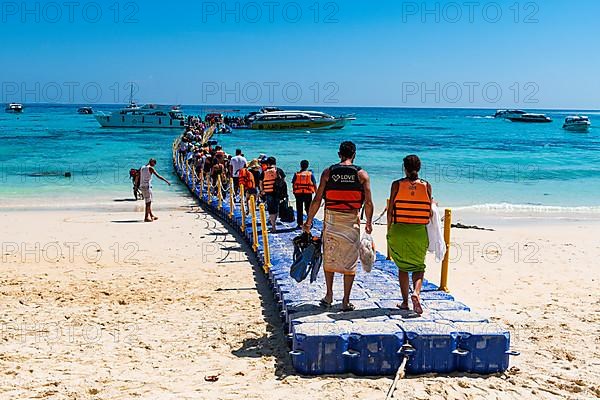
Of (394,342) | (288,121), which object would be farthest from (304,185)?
(288,121)

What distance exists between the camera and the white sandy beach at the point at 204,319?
5.27 m

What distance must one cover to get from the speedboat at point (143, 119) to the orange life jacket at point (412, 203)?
70.1 meters

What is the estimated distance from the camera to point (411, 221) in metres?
5.89

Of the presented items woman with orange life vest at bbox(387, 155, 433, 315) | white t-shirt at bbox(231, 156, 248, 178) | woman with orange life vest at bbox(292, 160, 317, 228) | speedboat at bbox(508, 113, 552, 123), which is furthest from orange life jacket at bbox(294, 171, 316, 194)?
speedboat at bbox(508, 113, 552, 123)

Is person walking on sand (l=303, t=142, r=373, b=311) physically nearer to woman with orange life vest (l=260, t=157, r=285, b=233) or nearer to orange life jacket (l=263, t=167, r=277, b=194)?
woman with orange life vest (l=260, t=157, r=285, b=233)

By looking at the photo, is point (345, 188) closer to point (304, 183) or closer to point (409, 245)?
point (409, 245)

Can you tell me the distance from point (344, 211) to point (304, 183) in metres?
5.16

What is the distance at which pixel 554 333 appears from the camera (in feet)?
22.6

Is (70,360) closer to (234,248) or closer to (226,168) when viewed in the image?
(234,248)

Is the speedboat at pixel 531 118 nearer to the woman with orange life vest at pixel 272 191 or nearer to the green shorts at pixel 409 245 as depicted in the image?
the woman with orange life vest at pixel 272 191

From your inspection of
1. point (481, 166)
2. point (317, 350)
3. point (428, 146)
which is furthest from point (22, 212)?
point (428, 146)

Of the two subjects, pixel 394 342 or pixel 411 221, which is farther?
pixel 411 221

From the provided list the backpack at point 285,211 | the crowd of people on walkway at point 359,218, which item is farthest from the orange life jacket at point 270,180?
the crowd of people on walkway at point 359,218

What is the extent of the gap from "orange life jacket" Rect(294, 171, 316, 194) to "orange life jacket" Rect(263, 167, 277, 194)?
36.5 inches
